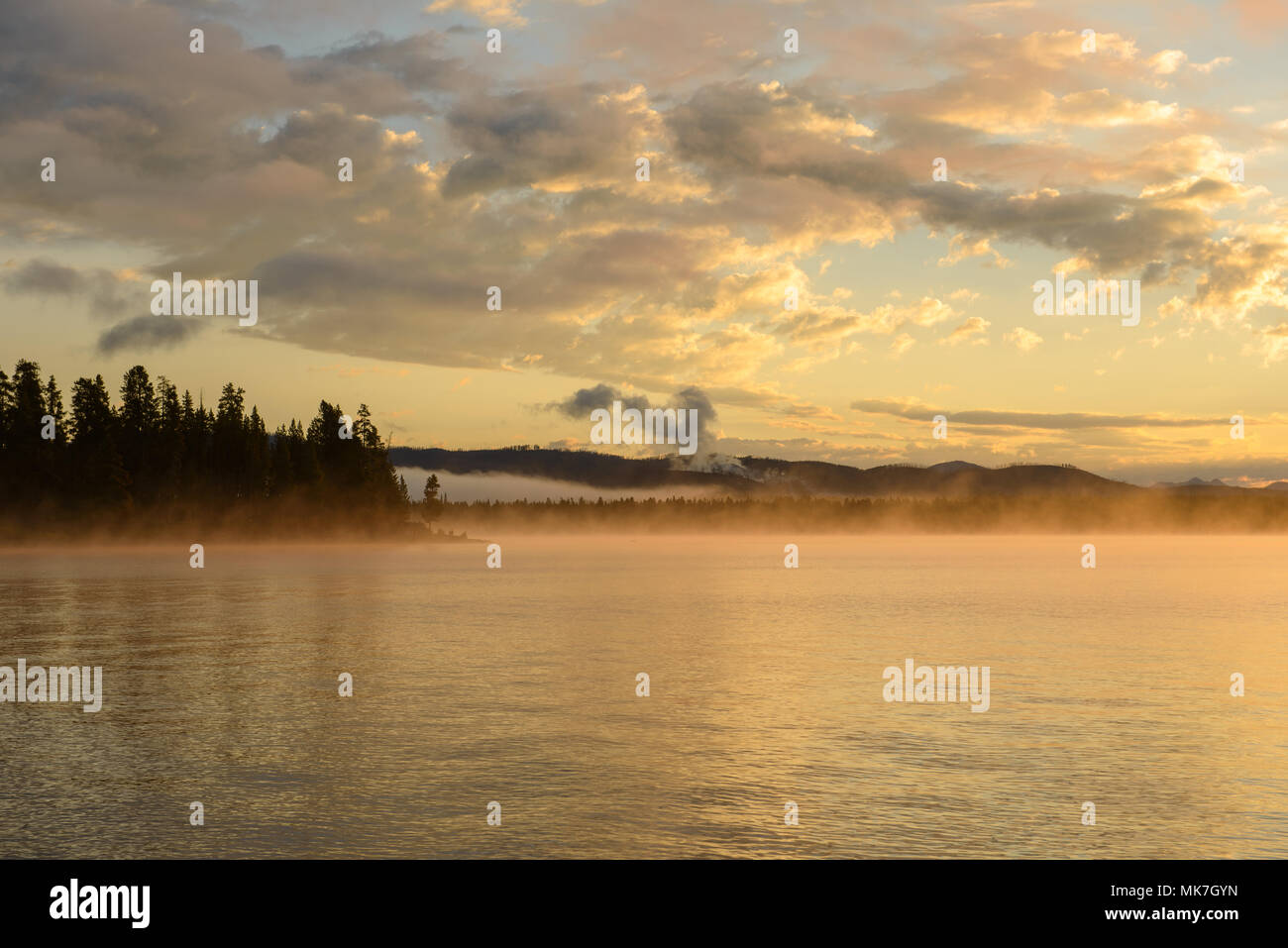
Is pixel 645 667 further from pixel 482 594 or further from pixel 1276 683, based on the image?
pixel 482 594

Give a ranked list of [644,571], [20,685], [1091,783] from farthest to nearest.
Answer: [644,571]
[20,685]
[1091,783]

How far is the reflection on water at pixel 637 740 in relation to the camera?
2342cm

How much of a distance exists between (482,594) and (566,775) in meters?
78.2

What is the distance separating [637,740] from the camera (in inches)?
1320

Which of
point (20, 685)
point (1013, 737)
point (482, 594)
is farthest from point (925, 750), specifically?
point (482, 594)

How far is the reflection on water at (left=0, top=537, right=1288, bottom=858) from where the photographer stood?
23.4 meters

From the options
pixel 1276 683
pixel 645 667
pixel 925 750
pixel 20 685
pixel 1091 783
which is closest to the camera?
pixel 1091 783

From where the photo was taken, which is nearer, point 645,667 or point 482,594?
point 645,667

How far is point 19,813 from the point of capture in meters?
24.5

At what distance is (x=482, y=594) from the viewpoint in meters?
106
